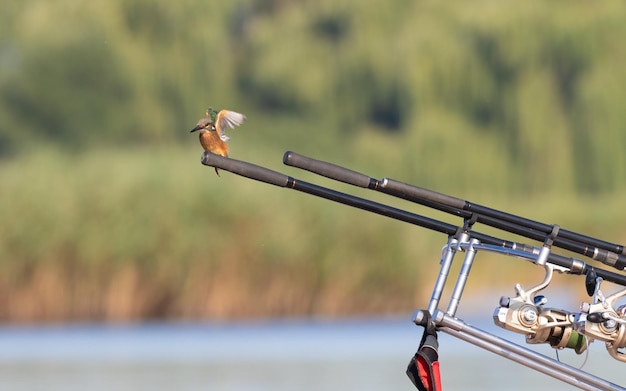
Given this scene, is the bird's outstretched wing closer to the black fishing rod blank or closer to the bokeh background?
the black fishing rod blank

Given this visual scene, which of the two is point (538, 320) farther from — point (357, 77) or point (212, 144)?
point (357, 77)

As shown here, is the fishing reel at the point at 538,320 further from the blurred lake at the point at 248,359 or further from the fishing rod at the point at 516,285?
the blurred lake at the point at 248,359

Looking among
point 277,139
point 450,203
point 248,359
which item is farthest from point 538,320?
point 277,139

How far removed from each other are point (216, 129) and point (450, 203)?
76cm

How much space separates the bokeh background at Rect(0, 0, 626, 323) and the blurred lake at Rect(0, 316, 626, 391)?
1.69 ft

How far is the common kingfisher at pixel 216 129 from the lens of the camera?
4.57 meters

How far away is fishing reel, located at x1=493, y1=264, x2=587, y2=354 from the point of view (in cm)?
459

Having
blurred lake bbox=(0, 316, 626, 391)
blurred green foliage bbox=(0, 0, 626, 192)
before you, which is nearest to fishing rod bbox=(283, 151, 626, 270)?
blurred lake bbox=(0, 316, 626, 391)

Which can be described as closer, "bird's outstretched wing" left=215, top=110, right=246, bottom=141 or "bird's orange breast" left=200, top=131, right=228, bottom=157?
"bird's orange breast" left=200, top=131, right=228, bottom=157

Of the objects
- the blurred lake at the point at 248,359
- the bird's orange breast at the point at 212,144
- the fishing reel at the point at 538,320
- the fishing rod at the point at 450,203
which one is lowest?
the fishing reel at the point at 538,320

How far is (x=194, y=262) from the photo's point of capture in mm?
21297

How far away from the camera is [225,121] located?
4793 millimetres

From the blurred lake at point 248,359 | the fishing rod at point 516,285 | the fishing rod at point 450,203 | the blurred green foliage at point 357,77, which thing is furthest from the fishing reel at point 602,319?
the blurred green foliage at point 357,77

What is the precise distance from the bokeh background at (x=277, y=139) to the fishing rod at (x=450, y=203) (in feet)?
53.1
